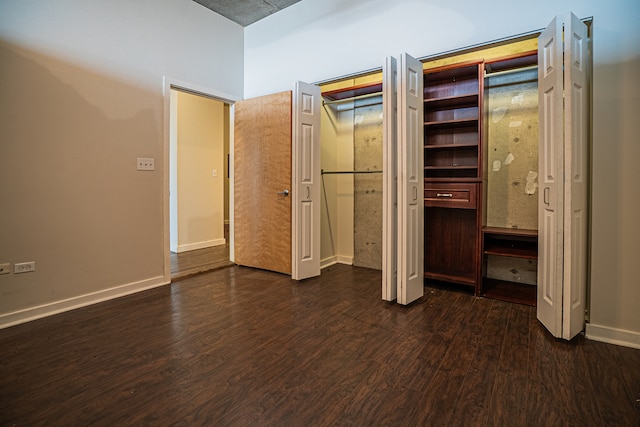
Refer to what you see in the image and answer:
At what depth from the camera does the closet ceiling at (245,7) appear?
3693 millimetres

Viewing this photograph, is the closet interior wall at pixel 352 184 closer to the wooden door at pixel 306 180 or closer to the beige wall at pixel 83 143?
the wooden door at pixel 306 180

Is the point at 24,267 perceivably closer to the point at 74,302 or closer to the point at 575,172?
the point at 74,302

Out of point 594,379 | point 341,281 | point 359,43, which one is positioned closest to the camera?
point 594,379

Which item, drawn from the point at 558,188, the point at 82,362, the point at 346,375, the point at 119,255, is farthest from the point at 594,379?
the point at 119,255

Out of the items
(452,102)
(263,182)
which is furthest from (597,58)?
(263,182)

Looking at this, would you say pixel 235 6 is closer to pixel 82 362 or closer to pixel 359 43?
pixel 359 43

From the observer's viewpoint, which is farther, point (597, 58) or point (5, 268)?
point (5, 268)

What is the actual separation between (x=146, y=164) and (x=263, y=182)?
1221 millimetres

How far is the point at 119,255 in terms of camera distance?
303 centimetres

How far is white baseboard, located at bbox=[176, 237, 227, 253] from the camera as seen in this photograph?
16.7 ft

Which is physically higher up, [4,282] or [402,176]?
[402,176]

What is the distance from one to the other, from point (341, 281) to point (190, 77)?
109 inches

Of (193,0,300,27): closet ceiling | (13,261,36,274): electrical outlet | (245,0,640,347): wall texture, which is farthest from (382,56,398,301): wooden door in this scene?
(13,261,36,274): electrical outlet

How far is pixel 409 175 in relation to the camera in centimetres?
278
